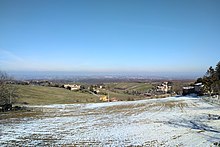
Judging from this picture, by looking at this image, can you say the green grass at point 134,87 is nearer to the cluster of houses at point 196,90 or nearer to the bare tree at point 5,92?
the cluster of houses at point 196,90

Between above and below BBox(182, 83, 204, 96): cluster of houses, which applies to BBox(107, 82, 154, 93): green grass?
below

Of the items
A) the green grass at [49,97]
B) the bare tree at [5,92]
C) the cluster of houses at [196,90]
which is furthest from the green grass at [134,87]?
the bare tree at [5,92]

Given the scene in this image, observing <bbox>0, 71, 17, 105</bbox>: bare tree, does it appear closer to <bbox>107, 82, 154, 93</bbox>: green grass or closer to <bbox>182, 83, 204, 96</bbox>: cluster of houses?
<bbox>182, 83, 204, 96</bbox>: cluster of houses

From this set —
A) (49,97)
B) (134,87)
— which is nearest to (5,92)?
(49,97)

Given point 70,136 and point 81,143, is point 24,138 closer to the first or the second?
point 70,136

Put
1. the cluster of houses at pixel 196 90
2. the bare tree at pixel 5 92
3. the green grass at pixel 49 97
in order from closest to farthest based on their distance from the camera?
the bare tree at pixel 5 92 < the green grass at pixel 49 97 < the cluster of houses at pixel 196 90

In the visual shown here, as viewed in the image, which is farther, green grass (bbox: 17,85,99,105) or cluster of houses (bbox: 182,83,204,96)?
cluster of houses (bbox: 182,83,204,96)

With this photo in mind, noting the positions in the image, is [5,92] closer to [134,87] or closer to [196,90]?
[196,90]

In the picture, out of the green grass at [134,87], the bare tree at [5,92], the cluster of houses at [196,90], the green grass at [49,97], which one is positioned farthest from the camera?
the green grass at [134,87]

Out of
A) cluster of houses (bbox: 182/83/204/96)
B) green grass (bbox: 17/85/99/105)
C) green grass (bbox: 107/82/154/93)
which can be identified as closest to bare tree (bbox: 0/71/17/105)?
green grass (bbox: 17/85/99/105)

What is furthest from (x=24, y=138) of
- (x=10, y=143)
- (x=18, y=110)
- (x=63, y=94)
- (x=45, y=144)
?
(x=63, y=94)

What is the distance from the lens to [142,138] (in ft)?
66.5

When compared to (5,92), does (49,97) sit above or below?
below

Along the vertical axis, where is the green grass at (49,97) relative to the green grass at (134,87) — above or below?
above
